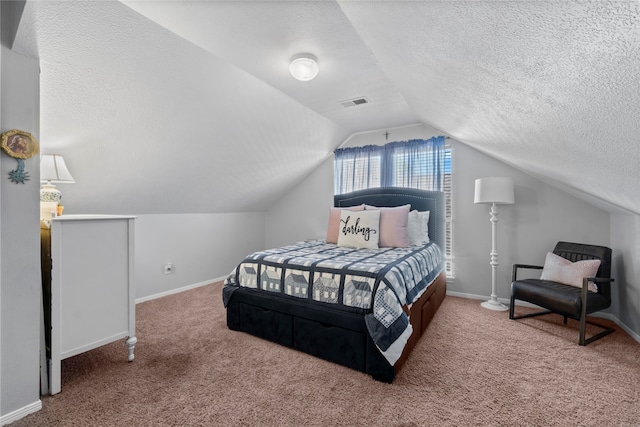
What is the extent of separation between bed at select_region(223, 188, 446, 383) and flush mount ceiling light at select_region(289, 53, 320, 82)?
1.50 metres

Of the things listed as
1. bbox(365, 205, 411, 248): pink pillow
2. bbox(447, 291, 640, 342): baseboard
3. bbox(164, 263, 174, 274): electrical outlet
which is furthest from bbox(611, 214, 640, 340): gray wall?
bbox(164, 263, 174, 274): electrical outlet

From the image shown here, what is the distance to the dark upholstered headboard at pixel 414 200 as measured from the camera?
3855 mm

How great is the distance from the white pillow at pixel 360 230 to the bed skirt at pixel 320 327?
817mm

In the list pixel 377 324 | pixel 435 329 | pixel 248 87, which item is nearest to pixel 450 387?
pixel 377 324

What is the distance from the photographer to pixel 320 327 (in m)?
2.19

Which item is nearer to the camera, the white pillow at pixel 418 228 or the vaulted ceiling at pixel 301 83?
the vaulted ceiling at pixel 301 83

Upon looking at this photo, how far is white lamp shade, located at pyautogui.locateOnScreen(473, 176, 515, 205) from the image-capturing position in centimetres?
318

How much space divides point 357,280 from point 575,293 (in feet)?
6.35

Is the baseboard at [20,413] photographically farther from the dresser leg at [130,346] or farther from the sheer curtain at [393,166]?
the sheer curtain at [393,166]

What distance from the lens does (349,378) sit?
1.94 metres

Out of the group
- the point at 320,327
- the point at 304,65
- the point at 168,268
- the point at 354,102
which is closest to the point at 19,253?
the point at 320,327

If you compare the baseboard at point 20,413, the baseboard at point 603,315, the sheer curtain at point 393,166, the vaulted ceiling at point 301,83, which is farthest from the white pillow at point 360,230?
the baseboard at point 20,413

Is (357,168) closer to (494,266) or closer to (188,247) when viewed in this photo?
(494,266)

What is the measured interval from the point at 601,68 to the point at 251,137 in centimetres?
304
